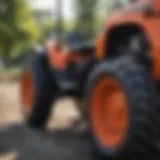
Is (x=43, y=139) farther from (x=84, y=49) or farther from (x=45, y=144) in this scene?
(x=84, y=49)

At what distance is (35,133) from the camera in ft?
20.6

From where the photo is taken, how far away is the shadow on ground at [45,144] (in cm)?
512

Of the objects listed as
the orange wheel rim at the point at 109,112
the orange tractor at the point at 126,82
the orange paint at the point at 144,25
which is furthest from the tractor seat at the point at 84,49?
the orange wheel rim at the point at 109,112

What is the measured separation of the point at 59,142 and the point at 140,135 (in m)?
1.73

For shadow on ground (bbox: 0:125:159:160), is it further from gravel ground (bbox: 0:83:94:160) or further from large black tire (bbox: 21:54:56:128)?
large black tire (bbox: 21:54:56:128)

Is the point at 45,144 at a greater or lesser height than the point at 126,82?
lesser

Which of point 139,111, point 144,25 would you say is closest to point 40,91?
point 144,25

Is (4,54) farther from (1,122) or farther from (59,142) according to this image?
(59,142)

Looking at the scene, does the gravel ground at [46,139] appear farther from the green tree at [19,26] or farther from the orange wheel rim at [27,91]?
the green tree at [19,26]

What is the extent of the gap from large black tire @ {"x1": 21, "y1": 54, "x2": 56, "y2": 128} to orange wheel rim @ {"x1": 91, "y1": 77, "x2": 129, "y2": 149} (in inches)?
62.1

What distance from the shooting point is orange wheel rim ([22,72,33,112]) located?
6.77 m

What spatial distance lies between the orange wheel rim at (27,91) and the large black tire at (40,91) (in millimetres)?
97

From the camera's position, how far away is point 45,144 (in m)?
5.68

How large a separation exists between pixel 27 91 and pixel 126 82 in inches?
110
